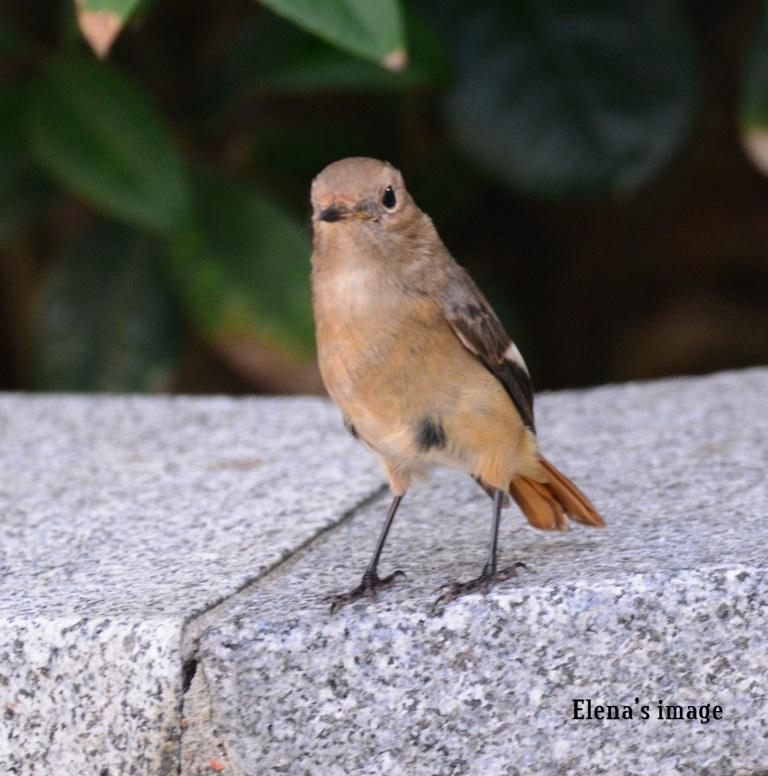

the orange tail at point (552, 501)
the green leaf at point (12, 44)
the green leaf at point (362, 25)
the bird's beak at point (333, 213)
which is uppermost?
the green leaf at point (12, 44)

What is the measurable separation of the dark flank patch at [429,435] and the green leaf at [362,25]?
110 cm

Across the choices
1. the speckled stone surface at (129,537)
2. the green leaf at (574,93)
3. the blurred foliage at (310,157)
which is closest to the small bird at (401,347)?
the speckled stone surface at (129,537)

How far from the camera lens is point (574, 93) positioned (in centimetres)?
454

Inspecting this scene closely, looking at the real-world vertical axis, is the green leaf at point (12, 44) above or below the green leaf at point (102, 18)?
above

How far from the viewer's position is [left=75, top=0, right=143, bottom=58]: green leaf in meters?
3.15

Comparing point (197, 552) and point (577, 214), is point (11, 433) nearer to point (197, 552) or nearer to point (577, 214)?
point (197, 552)

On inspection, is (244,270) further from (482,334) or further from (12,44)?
(482,334)

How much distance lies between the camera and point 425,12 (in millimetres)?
4699

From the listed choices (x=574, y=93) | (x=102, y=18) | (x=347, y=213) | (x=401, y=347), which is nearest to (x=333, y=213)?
(x=347, y=213)

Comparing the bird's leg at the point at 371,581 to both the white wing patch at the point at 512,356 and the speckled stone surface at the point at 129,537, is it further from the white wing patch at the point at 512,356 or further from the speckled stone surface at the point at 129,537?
the white wing patch at the point at 512,356

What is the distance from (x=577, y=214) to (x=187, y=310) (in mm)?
1974

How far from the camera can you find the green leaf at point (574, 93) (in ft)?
14.6

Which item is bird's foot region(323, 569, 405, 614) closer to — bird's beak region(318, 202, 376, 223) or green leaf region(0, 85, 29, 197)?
bird's beak region(318, 202, 376, 223)

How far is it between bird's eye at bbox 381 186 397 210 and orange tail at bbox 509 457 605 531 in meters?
0.58
